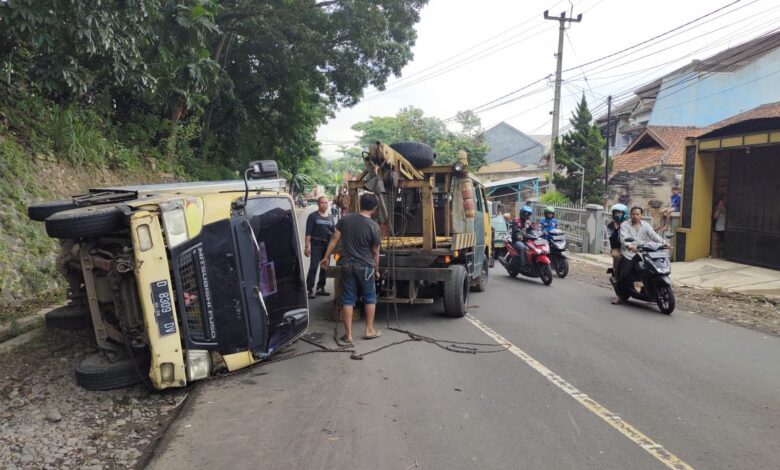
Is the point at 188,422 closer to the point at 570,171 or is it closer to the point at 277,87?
the point at 277,87

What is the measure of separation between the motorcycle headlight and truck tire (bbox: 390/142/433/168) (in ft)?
14.4

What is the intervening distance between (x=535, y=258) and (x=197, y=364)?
314 inches

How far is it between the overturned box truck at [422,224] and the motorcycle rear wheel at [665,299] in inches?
112

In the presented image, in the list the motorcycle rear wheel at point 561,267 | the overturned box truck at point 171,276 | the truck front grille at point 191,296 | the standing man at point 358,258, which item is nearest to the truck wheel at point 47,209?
the overturned box truck at point 171,276

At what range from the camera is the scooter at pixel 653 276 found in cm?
802

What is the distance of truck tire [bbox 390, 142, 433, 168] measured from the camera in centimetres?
812

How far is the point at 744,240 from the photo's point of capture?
12.7m

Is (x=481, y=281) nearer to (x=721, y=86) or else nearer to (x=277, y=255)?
(x=277, y=255)

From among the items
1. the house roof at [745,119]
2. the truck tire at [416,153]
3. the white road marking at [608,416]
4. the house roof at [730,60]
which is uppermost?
the house roof at [730,60]

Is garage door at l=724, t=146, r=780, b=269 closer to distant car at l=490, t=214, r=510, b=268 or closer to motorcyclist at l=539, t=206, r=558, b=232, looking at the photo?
motorcyclist at l=539, t=206, r=558, b=232

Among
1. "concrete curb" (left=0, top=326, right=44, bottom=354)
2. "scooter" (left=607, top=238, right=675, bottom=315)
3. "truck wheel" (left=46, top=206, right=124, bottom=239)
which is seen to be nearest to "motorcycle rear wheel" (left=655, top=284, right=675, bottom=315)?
"scooter" (left=607, top=238, right=675, bottom=315)

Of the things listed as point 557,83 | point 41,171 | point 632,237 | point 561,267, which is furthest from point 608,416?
point 557,83

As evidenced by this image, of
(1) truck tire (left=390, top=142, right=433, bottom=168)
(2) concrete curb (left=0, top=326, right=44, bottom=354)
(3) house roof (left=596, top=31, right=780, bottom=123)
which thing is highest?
(3) house roof (left=596, top=31, right=780, bottom=123)

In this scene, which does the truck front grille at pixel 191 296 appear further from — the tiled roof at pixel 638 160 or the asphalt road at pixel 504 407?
the tiled roof at pixel 638 160
